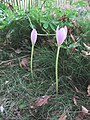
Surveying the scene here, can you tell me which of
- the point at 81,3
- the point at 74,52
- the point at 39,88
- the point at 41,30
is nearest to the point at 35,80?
the point at 39,88

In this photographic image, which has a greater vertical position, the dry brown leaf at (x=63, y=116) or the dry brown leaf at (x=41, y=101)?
the dry brown leaf at (x=41, y=101)

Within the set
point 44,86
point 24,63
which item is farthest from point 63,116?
point 24,63

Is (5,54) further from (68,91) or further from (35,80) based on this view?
(68,91)

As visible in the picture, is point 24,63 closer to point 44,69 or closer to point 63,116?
point 44,69

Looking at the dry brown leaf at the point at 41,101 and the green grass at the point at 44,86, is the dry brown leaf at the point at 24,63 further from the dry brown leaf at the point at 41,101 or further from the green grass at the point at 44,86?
the dry brown leaf at the point at 41,101

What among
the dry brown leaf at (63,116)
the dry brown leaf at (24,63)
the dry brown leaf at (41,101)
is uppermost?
the dry brown leaf at (24,63)

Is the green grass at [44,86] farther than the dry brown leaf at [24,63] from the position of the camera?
No

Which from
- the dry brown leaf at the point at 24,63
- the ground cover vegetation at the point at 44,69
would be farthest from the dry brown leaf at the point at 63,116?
the dry brown leaf at the point at 24,63
